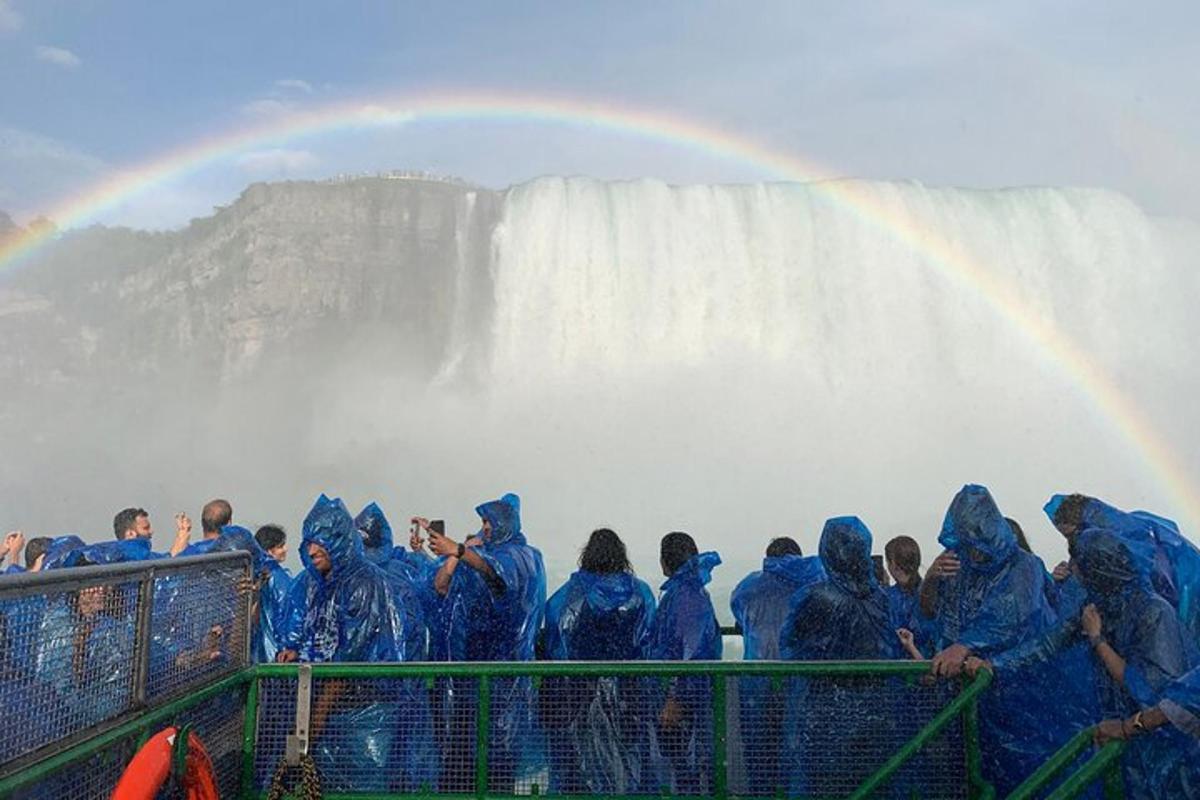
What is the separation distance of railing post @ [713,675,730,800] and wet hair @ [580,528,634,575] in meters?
1.07

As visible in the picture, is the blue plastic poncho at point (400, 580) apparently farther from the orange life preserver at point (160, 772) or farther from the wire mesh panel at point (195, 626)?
the orange life preserver at point (160, 772)

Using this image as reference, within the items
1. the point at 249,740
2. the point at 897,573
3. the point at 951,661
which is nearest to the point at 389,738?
the point at 249,740

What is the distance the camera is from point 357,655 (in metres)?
4.29

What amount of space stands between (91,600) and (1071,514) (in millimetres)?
3936

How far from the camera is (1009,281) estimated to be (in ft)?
97.2

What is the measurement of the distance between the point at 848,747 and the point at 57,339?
38.8 meters

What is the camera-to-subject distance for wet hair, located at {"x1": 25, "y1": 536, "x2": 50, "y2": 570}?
615 centimetres

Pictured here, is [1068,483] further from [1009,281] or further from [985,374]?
[1009,281]

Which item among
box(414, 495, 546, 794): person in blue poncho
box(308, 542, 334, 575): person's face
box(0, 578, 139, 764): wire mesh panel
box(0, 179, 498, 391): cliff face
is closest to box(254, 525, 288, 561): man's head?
box(414, 495, 546, 794): person in blue poncho

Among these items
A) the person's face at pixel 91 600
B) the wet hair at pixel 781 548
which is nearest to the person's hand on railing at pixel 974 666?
the wet hair at pixel 781 548

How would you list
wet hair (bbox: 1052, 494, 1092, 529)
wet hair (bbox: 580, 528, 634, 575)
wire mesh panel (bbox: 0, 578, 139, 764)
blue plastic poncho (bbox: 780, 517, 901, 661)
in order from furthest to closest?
wet hair (bbox: 580, 528, 634, 575), wet hair (bbox: 1052, 494, 1092, 529), blue plastic poncho (bbox: 780, 517, 901, 661), wire mesh panel (bbox: 0, 578, 139, 764)

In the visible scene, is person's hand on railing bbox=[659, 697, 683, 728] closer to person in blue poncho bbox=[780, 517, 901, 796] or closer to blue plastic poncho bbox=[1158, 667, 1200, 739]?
person in blue poncho bbox=[780, 517, 901, 796]

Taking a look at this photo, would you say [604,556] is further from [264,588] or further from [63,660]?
[63,660]

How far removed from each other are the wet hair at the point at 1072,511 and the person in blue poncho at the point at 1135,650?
732 millimetres
